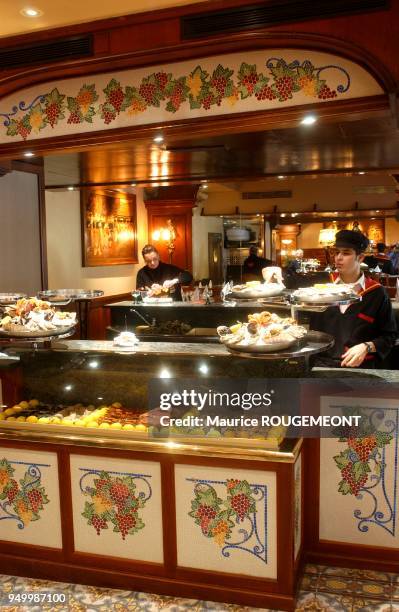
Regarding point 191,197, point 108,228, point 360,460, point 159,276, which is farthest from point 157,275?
point 360,460

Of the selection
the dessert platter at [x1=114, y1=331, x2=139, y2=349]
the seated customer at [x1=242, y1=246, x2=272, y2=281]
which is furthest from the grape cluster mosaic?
the seated customer at [x1=242, y1=246, x2=272, y2=281]

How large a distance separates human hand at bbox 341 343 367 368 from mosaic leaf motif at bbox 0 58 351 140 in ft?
3.94

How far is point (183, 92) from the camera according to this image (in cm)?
287

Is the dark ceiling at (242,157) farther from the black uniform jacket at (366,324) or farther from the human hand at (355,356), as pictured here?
the human hand at (355,356)

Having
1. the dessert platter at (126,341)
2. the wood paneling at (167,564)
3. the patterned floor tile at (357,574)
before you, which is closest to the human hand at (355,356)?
the wood paneling at (167,564)

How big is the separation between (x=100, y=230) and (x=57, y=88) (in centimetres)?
582

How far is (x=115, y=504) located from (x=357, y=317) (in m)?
1.57

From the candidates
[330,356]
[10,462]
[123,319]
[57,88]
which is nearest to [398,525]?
[330,356]

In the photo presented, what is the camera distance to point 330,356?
3.10 m

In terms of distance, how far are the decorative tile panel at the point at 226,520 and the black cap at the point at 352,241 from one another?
1219 mm

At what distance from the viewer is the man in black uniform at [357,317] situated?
9.61ft

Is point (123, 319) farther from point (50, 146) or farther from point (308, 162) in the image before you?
point (50, 146)

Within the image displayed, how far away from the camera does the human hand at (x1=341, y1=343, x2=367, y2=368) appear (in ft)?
9.05

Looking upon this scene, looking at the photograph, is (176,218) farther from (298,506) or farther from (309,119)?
(298,506)
